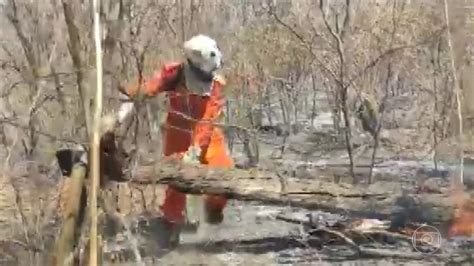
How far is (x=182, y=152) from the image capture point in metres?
2.13

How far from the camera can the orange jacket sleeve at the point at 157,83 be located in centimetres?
211

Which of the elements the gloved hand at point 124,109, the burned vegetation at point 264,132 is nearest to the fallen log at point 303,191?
the burned vegetation at point 264,132

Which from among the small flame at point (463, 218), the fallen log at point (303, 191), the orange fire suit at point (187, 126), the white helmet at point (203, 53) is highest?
the white helmet at point (203, 53)

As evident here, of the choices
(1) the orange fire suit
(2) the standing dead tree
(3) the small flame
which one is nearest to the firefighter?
(1) the orange fire suit

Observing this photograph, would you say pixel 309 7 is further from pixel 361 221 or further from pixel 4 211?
pixel 4 211

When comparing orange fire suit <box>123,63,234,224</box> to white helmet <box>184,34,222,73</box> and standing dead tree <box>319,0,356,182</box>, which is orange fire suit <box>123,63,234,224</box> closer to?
white helmet <box>184,34,222,73</box>

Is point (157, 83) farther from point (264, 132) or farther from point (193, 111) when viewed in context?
point (264, 132)

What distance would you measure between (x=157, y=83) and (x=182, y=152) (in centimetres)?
14

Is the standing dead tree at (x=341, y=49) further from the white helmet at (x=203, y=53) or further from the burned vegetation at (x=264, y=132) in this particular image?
the white helmet at (x=203, y=53)

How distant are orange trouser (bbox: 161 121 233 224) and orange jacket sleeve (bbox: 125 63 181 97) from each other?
76 mm

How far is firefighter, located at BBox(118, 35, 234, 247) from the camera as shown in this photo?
6.95 ft

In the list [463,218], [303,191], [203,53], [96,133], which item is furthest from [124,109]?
[463,218]

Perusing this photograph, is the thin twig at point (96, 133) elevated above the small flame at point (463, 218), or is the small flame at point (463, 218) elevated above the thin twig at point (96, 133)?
the thin twig at point (96, 133)

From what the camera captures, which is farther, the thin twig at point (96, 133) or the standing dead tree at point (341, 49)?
the standing dead tree at point (341, 49)
